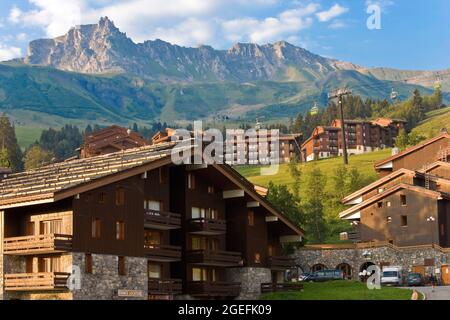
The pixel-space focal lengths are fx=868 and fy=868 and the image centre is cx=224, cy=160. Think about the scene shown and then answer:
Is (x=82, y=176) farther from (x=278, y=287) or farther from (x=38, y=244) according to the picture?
(x=278, y=287)

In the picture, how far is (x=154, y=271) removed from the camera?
5725 centimetres

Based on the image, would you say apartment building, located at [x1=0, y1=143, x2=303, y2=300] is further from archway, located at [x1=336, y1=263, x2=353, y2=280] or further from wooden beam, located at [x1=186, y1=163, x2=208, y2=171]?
archway, located at [x1=336, y1=263, x2=353, y2=280]

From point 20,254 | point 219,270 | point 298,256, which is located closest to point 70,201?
point 20,254

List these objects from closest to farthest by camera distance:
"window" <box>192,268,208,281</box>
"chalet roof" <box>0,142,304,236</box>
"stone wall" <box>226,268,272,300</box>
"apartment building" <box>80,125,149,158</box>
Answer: "chalet roof" <box>0,142,304,236</box>
"window" <box>192,268,208,281</box>
"stone wall" <box>226,268,272,300</box>
"apartment building" <box>80,125,149,158</box>

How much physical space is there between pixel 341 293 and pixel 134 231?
16807 mm

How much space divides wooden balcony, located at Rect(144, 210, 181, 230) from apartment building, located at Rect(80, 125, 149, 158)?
6796 centimetres

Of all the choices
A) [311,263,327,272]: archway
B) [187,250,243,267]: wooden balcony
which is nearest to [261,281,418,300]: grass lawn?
[187,250,243,267]: wooden balcony

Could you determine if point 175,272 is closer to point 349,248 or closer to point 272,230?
point 272,230

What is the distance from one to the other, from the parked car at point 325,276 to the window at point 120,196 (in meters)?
29.6

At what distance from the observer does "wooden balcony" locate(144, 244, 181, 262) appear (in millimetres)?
55125

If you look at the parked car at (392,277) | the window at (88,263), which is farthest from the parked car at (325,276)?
the window at (88,263)

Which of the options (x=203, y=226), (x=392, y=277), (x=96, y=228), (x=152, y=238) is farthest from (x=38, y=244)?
(x=392, y=277)

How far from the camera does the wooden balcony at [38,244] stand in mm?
48797

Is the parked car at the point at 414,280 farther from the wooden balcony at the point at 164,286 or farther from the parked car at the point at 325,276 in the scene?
the wooden balcony at the point at 164,286
